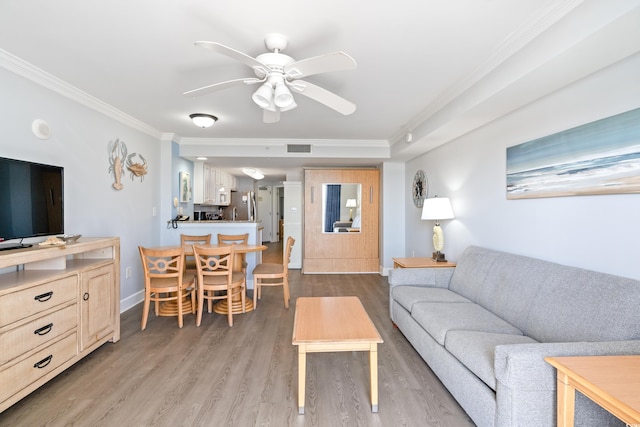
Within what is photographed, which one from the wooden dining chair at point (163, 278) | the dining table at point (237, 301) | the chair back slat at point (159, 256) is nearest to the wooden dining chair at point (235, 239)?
the dining table at point (237, 301)

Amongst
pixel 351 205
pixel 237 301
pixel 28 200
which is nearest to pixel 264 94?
pixel 28 200

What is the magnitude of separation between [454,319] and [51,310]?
9.32 ft

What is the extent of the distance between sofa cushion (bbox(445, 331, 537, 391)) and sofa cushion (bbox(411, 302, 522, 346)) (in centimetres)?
8

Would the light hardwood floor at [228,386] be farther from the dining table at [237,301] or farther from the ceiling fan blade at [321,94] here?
the ceiling fan blade at [321,94]

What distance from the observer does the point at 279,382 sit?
2.28m

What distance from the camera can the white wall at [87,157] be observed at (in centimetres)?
248

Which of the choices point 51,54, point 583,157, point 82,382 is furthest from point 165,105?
point 583,157

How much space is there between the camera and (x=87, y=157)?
324 centimetres

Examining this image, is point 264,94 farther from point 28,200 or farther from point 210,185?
point 210,185

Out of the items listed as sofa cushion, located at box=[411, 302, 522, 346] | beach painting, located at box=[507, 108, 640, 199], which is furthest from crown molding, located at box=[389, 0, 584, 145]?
sofa cushion, located at box=[411, 302, 522, 346]

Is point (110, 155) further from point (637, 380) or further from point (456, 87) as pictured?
point (637, 380)

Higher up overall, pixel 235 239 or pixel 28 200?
pixel 28 200

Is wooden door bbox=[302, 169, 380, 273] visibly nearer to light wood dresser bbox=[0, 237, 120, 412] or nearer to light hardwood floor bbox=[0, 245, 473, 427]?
light hardwood floor bbox=[0, 245, 473, 427]

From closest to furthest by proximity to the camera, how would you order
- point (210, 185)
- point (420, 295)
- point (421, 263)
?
point (420, 295), point (421, 263), point (210, 185)
